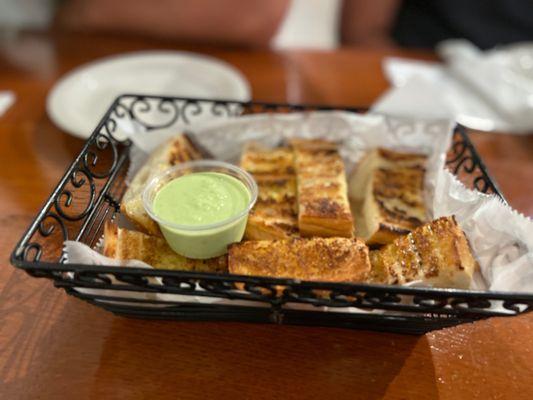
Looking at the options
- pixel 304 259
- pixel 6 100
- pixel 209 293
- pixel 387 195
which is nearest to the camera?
pixel 209 293

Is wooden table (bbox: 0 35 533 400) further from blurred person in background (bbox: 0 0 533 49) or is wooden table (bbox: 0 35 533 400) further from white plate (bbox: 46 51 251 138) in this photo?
blurred person in background (bbox: 0 0 533 49)

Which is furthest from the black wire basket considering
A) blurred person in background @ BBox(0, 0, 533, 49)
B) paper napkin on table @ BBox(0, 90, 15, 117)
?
blurred person in background @ BBox(0, 0, 533, 49)

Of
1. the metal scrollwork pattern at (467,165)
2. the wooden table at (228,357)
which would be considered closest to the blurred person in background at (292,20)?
the metal scrollwork pattern at (467,165)

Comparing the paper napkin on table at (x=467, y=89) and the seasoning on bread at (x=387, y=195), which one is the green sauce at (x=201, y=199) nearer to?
the seasoning on bread at (x=387, y=195)

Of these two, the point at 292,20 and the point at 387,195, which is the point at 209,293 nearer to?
the point at 387,195

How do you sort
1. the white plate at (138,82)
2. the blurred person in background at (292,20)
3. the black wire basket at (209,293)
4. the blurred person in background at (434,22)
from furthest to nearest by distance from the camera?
1. the blurred person in background at (434,22)
2. the blurred person in background at (292,20)
3. the white plate at (138,82)
4. the black wire basket at (209,293)

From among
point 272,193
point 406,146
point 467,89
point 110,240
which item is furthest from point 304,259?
point 467,89
